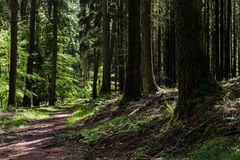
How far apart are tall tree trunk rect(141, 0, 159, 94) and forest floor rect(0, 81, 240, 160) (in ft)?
9.22

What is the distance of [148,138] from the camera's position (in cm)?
915

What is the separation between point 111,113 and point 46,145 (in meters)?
4.12

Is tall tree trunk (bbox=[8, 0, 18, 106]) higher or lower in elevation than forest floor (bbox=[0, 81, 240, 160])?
higher

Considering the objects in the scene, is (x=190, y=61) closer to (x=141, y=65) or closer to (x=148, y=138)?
(x=148, y=138)

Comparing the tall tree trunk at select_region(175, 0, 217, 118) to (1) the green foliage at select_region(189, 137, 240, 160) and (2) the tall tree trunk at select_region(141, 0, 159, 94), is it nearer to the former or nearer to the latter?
(1) the green foliage at select_region(189, 137, 240, 160)

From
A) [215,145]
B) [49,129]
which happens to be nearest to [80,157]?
[215,145]

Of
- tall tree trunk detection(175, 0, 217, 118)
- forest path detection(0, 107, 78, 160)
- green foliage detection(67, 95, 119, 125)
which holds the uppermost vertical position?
tall tree trunk detection(175, 0, 217, 118)

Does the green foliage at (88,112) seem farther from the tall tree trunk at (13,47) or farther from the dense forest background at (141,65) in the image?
the tall tree trunk at (13,47)

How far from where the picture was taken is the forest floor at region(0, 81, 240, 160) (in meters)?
6.99

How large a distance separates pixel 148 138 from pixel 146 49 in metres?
9.46

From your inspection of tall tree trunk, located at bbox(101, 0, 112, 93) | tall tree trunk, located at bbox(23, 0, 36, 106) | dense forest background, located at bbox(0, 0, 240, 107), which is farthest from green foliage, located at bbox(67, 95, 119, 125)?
tall tree trunk, located at bbox(23, 0, 36, 106)

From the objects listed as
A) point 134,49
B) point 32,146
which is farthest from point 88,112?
point 32,146

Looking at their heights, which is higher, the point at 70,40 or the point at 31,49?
the point at 70,40

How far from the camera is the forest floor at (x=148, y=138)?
6.99 m
